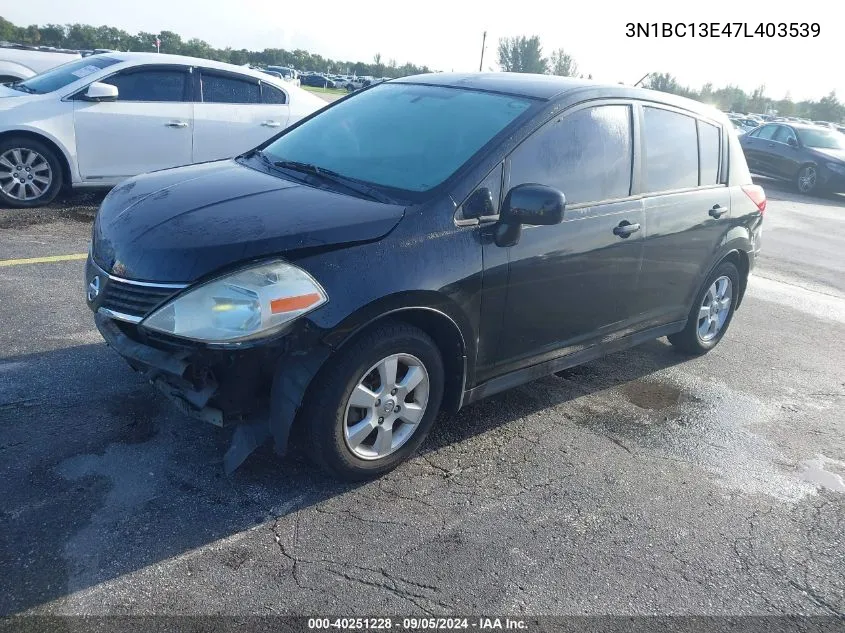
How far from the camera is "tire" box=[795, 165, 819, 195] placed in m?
17.1

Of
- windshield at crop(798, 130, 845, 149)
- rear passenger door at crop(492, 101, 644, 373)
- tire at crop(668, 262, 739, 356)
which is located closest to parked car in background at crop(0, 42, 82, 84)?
rear passenger door at crop(492, 101, 644, 373)

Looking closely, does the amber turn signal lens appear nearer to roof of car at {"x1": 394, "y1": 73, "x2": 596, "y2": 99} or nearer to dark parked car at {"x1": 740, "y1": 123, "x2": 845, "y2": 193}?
roof of car at {"x1": 394, "y1": 73, "x2": 596, "y2": 99}

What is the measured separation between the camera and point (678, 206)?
184 inches

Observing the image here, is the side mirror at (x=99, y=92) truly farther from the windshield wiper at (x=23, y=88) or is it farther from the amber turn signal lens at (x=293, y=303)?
the amber turn signal lens at (x=293, y=303)

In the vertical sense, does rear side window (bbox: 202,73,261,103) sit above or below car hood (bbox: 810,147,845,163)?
above

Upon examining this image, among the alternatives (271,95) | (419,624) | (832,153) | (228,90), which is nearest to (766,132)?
(832,153)

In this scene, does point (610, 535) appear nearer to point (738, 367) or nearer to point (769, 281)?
point (738, 367)

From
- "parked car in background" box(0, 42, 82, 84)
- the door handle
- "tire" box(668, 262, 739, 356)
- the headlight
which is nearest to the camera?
the headlight

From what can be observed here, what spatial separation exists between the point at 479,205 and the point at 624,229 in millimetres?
1133

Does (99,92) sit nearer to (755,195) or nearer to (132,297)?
(132,297)

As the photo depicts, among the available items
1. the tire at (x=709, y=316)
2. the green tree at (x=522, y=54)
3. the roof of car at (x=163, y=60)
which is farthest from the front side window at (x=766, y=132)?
the green tree at (x=522, y=54)

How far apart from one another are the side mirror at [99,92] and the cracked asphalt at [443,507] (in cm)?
342

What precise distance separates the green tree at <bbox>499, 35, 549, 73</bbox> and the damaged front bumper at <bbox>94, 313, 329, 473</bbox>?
66608 millimetres

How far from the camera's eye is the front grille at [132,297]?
297 cm
